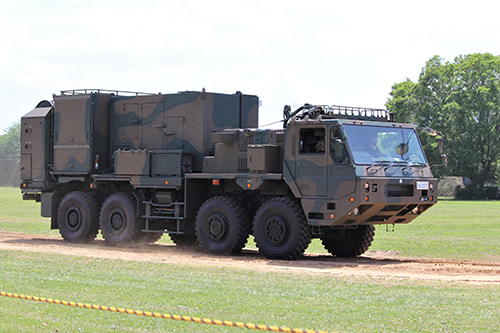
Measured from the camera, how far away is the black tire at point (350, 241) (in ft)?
63.7

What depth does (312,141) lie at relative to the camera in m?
17.6

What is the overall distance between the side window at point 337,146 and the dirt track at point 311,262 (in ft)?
8.16

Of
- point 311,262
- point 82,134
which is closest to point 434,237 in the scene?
point 311,262

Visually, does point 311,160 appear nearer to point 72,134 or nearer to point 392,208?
point 392,208

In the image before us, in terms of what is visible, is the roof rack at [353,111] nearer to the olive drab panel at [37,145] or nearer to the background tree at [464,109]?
the olive drab panel at [37,145]

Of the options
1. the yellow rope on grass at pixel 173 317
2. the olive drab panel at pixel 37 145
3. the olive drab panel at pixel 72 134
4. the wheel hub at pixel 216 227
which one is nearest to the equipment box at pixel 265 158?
the wheel hub at pixel 216 227

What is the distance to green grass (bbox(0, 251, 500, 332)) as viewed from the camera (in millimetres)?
9523

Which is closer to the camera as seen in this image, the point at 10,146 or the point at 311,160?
the point at 311,160

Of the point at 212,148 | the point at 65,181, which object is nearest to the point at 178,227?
the point at 212,148

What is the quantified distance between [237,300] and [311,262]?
21.0 feet

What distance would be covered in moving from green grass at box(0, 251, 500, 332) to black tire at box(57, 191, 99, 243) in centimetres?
710

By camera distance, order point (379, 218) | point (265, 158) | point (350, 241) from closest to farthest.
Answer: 1. point (379, 218)
2. point (265, 158)
3. point (350, 241)

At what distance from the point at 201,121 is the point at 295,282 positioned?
8.60 m

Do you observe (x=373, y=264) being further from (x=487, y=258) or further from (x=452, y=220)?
(x=452, y=220)
